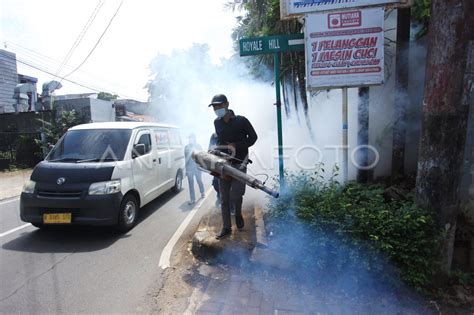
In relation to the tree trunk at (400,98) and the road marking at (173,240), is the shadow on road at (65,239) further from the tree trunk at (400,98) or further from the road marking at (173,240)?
the tree trunk at (400,98)

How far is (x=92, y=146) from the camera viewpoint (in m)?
5.54

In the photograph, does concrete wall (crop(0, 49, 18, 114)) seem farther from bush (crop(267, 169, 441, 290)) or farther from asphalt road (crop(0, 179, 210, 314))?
bush (crop(267, 169, 441, 290))

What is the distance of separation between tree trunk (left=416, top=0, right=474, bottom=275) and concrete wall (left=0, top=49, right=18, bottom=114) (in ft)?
71.4

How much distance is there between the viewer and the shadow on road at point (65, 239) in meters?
4.60

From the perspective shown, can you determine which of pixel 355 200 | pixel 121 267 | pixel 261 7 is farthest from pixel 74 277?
pixel 261 7

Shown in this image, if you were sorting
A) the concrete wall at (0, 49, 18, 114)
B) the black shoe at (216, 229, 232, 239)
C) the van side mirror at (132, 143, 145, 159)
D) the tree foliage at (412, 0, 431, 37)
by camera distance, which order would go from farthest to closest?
the concrete wall at (0, 49, 18, 114)
the van side mirror at (132, 143, 145, 159)
the tree foliage at (412, 0, 431, 37)
the black shoe at (216, 229, 232, 239)

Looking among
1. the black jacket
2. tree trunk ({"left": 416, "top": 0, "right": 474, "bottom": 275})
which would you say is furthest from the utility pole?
Result: the black jacket

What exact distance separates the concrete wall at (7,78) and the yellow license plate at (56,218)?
1758 cm

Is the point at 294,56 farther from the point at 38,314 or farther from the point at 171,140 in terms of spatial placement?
the point at 38,314

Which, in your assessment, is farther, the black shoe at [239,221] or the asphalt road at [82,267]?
the black shoe at [239,221]

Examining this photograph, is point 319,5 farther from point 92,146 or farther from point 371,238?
point 92,146

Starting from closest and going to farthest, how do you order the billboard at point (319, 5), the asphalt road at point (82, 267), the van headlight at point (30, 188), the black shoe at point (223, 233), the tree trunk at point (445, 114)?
the tree trunk at point (445, 114), the asphalt road at point (82, 267), the billboard at point (319, 5), the black shoe at point (223, 233), the van headlight at point (30, 188)

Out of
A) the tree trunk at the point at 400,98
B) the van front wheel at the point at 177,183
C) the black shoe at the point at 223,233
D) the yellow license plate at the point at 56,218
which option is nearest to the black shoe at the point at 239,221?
the black shoe at the point at 223,233

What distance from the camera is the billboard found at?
3.83 meters
